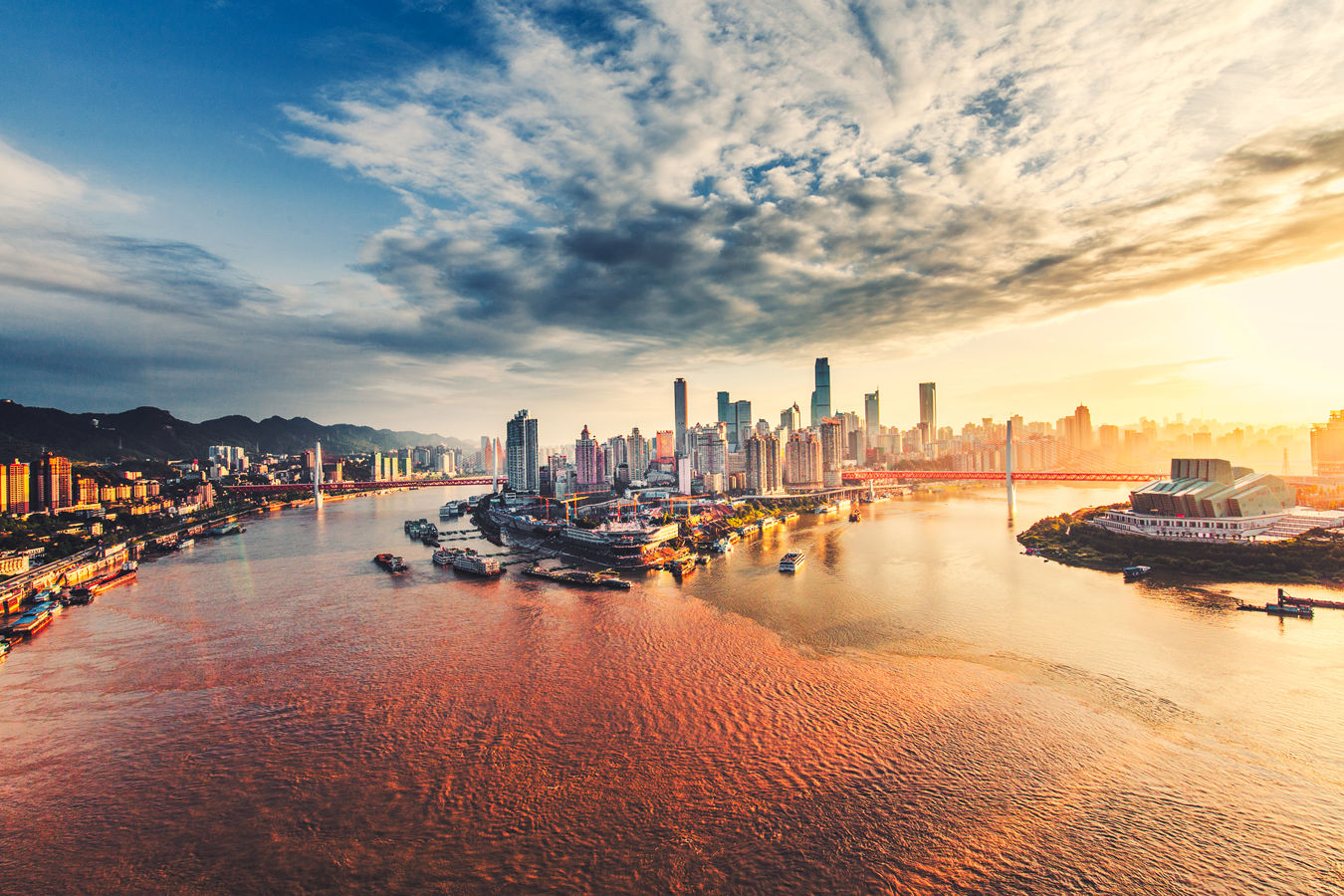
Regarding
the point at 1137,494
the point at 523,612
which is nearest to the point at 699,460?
the point at 1137,494

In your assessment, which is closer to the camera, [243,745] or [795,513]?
[243,745]

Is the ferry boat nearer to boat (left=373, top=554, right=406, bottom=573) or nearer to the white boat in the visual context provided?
boat (left=373, top=554, right=406, bottom=573)

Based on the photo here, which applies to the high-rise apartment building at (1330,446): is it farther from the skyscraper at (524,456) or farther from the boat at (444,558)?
the skyscraper at (524,456)

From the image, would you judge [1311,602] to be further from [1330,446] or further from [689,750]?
[1330,446]

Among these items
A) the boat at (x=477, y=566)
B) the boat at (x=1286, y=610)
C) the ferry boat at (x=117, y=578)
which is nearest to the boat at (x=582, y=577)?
the boat at (x=477, y=566)

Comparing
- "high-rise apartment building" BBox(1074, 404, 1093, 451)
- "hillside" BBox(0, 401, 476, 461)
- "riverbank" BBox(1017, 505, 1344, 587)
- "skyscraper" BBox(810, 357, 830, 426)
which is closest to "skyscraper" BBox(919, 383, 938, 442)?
"skyscraper" BBox(810, 357, 830, 426)

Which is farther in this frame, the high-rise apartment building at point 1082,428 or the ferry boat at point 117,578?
the high-rise apartment building at point 1082,428

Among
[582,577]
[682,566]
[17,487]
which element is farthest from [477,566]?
[17,487]

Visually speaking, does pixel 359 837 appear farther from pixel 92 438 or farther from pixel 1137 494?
pixel 92 438
